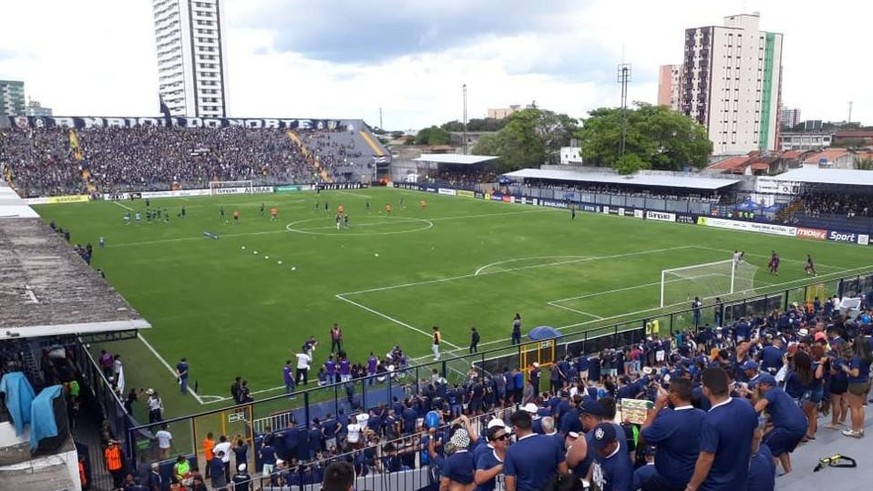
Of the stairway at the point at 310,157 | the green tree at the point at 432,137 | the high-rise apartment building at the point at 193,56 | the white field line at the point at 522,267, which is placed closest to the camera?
the white field line at the point at 522,267

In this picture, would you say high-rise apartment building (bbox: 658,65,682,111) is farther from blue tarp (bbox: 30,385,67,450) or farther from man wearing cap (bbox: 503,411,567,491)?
man wearing cap (bbox: 503,411,567,491)

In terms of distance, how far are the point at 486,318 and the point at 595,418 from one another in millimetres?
22761

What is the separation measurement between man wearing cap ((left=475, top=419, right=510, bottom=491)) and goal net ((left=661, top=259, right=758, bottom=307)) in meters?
25.4

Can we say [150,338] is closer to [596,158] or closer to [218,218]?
[218,218]

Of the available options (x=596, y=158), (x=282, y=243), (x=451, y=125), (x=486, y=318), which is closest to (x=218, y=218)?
(x=282, y=243)

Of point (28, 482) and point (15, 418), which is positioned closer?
point (28, 482)

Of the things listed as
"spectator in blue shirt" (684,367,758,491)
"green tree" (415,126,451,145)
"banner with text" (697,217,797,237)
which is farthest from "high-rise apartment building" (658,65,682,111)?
"spectator in blue shirt" (684,367,758,491)

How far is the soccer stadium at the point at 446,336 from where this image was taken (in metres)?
7.80

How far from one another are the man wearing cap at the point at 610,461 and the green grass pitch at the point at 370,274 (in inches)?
623

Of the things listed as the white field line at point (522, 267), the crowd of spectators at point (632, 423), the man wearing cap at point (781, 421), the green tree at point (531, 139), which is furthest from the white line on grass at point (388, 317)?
the green tree at point (531, 139)

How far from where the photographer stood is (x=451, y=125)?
171m

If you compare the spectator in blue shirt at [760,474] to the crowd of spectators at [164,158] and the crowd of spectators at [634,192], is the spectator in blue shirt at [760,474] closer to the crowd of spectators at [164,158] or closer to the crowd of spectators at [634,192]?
the crowd of spectators at [634,192]

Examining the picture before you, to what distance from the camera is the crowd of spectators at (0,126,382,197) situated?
79500 mm

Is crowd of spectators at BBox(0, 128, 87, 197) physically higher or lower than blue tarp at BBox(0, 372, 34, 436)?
higher
